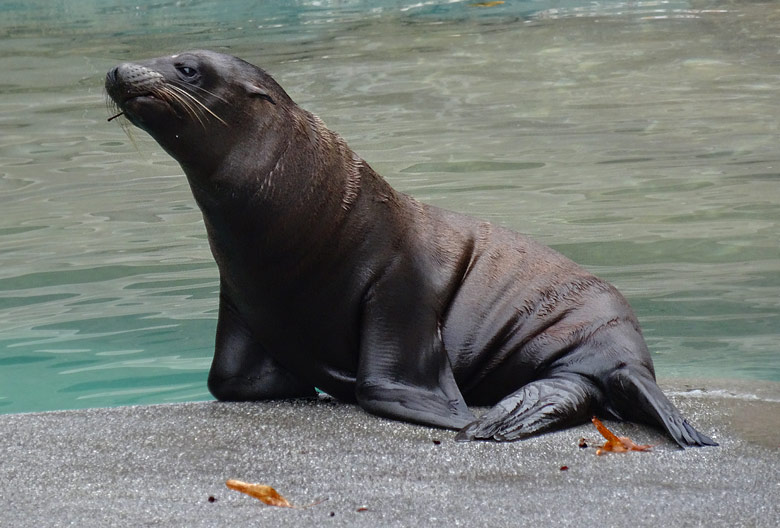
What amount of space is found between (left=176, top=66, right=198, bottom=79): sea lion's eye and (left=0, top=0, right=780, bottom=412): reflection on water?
2.56 meters

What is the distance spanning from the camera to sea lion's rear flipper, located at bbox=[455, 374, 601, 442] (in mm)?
4180

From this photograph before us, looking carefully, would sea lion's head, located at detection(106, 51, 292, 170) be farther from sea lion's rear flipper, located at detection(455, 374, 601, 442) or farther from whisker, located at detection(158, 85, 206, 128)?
sea lion's rear flipper, located at detection(455, 374, 601, 442)

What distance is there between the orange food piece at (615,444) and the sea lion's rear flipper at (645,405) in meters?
0.13

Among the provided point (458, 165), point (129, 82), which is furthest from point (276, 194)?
point (458, 165)

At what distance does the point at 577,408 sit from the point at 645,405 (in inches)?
9.1

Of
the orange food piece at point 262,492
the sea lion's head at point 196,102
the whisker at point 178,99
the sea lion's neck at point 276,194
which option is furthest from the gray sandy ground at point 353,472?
the whisker at point 178,99

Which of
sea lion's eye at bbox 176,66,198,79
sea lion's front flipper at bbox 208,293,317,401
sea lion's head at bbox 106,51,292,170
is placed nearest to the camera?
sea lion's head at bbox 106,51,292,170

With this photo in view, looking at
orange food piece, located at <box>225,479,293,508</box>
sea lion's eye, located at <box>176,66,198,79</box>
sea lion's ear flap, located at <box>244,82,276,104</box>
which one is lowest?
orange food piece, located at <box>225,479,293,508</box>

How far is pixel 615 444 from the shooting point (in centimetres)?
409

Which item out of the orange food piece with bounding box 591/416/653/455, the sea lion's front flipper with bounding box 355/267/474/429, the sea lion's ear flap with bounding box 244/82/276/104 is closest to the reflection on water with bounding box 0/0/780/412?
the sea lion's front flipper with bounding box 355/267/474/429

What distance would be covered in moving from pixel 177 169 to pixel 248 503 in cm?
736

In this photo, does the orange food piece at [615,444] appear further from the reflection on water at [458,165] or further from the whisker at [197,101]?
the reflection on water at [458,165]

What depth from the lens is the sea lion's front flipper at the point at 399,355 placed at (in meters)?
4.48

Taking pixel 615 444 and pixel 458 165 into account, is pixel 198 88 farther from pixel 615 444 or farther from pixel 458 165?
pixel 458 165
